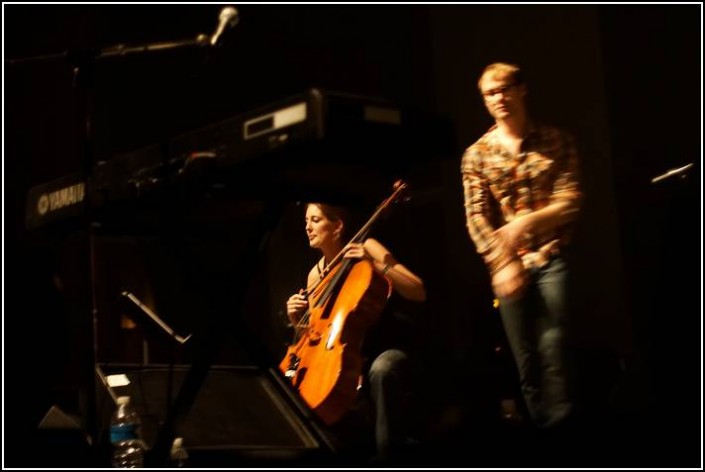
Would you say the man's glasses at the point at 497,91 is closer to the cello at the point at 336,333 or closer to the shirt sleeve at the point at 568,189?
the shirt sleeve at the point at 568,189

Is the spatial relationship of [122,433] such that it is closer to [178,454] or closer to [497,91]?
[178,454]

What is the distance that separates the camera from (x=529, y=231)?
294 cm

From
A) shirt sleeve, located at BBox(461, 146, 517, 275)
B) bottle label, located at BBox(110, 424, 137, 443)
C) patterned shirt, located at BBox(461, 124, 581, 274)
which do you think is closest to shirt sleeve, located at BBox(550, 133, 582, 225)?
patterned shirt, located at BBox(461, 124, 581, 274)

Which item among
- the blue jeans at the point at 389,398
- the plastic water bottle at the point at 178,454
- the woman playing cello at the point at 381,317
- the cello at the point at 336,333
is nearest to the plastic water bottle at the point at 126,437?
the plastic water bottle at the point at 178,454

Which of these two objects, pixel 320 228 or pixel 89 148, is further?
pixel 320 228

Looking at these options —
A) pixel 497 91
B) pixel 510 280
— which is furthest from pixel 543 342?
pixel 497 91

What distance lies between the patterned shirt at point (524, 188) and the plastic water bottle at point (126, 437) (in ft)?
4.31

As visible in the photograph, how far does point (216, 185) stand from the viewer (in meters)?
2.30

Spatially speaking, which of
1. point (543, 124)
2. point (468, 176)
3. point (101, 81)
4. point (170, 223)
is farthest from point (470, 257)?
point (101, 81)

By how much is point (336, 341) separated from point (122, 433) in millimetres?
680

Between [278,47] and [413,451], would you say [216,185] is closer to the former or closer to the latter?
A: [413,451]

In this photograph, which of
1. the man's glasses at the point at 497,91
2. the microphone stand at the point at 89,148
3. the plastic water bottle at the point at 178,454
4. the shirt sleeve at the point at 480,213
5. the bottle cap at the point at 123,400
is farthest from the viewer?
the man's glasses at the point at 497,91

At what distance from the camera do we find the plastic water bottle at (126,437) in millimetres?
2502

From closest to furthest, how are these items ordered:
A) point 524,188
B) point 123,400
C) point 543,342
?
point 123,400 < point 543,342 < point 524,188
